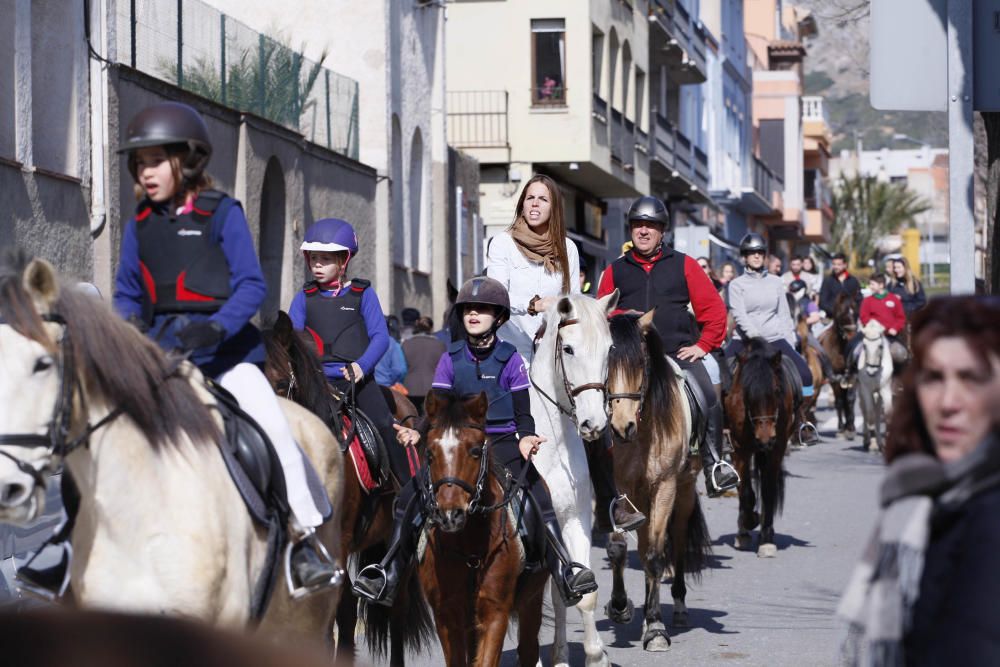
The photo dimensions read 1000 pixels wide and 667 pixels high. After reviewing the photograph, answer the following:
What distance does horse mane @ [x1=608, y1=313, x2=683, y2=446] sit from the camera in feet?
31.0

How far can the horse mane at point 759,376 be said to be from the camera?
15414 mm

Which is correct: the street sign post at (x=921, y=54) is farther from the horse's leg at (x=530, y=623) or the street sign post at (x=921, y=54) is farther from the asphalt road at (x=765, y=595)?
the asphalt road at (x=765, y=595)

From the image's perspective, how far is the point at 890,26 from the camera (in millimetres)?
7801

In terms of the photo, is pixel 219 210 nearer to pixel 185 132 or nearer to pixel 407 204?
pixel 185 132

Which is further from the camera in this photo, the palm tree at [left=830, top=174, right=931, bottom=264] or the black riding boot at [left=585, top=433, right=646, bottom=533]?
the palm tree at [left=830, top=174, right=931, bottom=264]

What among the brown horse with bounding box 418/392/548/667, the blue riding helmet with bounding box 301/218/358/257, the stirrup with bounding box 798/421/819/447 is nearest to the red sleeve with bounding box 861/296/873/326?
the stirrup with bounding box 798/421/819/447

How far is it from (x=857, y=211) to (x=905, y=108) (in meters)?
81.7

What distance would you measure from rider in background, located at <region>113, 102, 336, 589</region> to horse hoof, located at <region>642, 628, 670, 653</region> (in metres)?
4.04

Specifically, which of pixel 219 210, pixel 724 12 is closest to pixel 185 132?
pixel 219 210

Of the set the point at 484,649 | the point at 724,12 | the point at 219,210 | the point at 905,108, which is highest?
the point at 724,12

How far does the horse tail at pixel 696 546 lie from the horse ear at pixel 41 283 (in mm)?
6768

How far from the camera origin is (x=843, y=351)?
1113 inches

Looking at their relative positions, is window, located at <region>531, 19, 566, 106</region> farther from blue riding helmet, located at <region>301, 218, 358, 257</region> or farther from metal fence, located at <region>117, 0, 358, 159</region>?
blue riding helmet, located at <region>301, 218, 358, 257</region>

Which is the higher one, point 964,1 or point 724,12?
point 724,12
